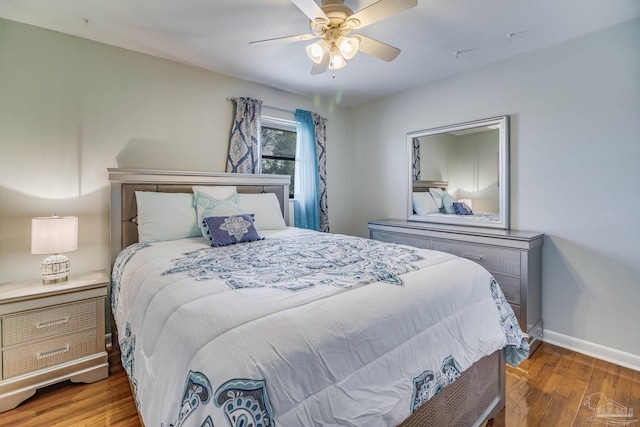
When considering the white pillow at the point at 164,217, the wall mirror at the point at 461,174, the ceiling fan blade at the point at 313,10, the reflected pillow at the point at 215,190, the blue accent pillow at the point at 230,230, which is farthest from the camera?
the wall mirror at the point at 461,174

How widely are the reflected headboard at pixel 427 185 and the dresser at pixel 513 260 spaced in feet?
2.23

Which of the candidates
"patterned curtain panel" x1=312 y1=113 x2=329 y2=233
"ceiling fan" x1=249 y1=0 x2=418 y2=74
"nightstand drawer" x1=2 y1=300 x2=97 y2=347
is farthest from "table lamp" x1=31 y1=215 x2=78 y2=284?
"patterned curtain panel" x1=312 y1=113 x2=329 y2=233

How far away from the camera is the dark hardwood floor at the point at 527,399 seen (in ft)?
5.24

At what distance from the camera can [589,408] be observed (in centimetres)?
169

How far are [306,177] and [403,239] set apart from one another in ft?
4.67

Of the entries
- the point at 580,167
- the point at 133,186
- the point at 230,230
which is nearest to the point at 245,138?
the point at 133,186

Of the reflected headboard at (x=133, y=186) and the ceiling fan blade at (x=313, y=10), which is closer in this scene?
the ceiling fan blade at (x=313, y=10)

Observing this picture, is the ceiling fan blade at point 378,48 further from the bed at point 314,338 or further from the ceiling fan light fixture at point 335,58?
the bed at point 314,338

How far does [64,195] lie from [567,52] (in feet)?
13.8

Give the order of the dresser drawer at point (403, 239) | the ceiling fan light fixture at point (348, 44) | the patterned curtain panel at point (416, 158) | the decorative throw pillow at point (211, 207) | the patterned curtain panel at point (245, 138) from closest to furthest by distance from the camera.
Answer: the ceiling fan light fixture at point (348, 44), the decorative throw pillow at point (211, 207), the dresser drawer at point (403, 239), the patterned curtain panel at point (245, 138), the patterned curtain panel at point (416, 158)

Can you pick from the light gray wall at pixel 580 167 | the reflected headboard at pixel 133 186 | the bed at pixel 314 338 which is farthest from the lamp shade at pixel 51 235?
the light gray wall at pixel 580 167


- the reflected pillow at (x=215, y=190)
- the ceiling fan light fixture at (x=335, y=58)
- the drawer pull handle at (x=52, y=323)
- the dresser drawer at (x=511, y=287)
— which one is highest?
the ceiling fan light fixture at (x=335, y=58)

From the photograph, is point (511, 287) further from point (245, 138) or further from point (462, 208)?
point (245, 138)

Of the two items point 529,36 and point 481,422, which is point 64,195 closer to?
point 481,422
